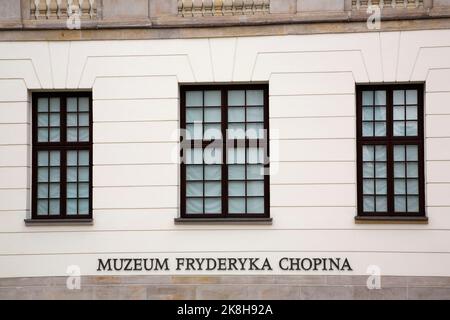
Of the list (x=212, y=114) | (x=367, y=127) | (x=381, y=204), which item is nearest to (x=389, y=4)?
(x=367, y=127)

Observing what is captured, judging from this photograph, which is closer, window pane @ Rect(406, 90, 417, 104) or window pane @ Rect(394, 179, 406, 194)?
window pane @ Rect(394, 179, 406, 194)

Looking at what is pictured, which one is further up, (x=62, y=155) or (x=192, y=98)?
(x=192, y=98)

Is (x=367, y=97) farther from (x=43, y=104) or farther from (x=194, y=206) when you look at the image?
(x=43, y=104)

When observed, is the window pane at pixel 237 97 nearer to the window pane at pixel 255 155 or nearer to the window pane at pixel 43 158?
the window pane at pixel 255 155

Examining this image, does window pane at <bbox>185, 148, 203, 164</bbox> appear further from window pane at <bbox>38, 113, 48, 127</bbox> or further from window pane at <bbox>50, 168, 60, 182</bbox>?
window pane at <bbox>38, 113, 48, 127</bbox>

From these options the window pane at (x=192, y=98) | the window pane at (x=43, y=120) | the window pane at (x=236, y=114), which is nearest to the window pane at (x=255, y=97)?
the window pane at (x=236, y=114)

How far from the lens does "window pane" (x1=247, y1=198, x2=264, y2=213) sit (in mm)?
18062

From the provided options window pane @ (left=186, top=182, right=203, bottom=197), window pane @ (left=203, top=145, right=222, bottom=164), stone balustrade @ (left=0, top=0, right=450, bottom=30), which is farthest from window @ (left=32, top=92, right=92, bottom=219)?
window pane @ (left=203, top=145, right=222, bottom=164)

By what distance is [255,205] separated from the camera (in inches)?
712

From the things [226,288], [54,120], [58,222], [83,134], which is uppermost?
[54,120]

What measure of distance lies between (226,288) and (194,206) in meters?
1.80

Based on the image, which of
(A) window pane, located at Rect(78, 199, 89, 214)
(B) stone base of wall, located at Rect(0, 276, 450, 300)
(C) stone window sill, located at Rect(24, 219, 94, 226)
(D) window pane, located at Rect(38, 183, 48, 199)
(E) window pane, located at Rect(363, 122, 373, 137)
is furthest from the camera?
(D) window pane, located at Rect(38, 183, 48, 199)

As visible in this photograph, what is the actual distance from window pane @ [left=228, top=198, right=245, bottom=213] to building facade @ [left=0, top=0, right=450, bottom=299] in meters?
0.02
